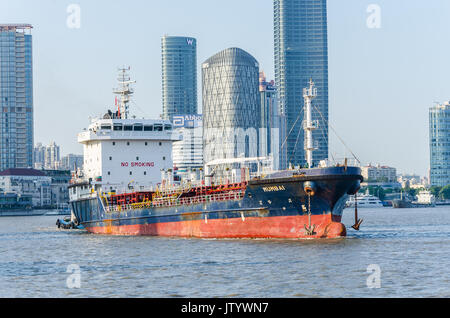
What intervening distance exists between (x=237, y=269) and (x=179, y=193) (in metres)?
22.1

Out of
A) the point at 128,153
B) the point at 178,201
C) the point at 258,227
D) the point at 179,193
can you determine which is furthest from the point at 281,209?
the point at 128,153

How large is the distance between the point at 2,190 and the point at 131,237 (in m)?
152

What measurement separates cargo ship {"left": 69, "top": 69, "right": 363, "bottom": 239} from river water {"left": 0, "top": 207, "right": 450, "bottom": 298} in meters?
1.84

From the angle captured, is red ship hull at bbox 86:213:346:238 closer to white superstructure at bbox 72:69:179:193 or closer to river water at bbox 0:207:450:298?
river water at bbox 0:207:450:298

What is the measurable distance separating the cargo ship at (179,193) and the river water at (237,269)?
184 centimetres

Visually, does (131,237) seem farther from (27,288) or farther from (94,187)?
(27,288)

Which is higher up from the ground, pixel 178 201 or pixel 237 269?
pixel 178 201

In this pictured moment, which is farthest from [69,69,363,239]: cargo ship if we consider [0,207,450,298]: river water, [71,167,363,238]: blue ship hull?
[0,207,450,298]: river water

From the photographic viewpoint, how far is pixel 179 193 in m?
54.7

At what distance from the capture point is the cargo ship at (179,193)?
146 feet

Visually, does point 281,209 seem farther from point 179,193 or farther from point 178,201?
point 179,193

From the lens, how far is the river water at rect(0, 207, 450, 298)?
27.9 meters

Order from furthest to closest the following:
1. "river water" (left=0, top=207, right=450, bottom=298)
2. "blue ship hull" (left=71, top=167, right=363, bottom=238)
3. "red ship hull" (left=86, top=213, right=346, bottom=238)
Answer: "red ship hull" (left=86, top=213, right=346, bottom=238)
"blue ship hull" (left=71, top=167, right=363, bottom=238)
"river water" (left=0, top=207, right=450, bottom=298)
